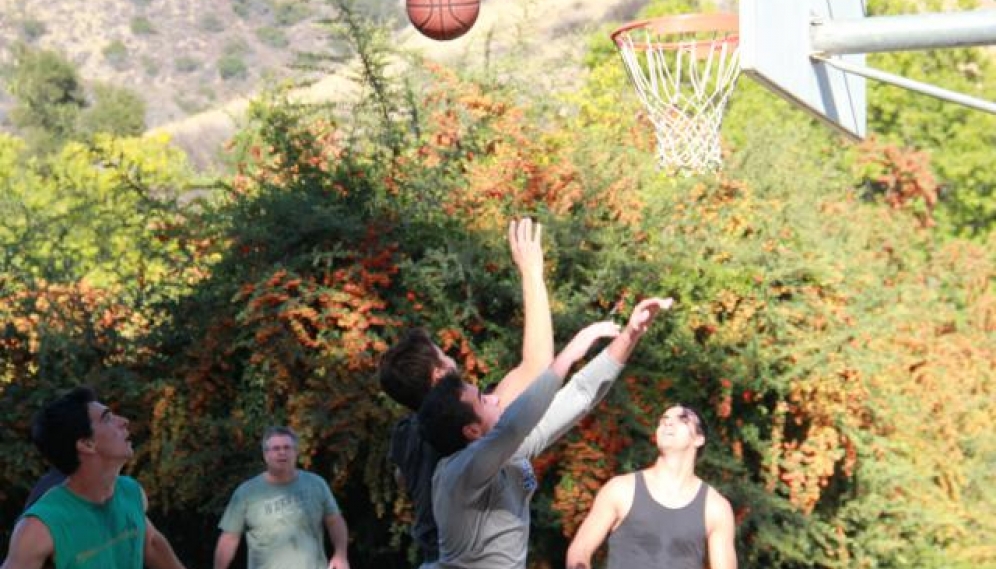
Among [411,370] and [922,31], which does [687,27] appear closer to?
[922,31]

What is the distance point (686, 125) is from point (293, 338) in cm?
517

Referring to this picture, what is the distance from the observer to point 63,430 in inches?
202

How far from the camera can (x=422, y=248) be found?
43.3 ft

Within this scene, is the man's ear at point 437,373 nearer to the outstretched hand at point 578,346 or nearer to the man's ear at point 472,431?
the man's ear at point 472,431

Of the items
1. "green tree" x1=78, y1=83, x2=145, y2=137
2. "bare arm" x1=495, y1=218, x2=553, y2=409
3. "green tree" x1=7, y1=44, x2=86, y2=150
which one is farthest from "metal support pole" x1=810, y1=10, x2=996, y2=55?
"green tree" x1=78, y1=83, x2=145, y2=137

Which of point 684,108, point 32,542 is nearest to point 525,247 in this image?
point 32,542

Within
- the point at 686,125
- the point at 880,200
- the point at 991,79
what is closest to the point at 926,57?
the point at 991,79

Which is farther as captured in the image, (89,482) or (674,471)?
(674,471)

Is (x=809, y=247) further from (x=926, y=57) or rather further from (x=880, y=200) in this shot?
(x=926, y=57)

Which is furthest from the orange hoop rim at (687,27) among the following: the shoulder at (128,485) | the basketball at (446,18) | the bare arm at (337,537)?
the shoulder at (128,485)

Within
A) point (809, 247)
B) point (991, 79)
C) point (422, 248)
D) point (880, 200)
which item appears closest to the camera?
point (422, 248)

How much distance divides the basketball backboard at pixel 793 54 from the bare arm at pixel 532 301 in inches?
31.4

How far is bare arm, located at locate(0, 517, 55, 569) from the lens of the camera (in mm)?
4832

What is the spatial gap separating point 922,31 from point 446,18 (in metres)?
7.52
